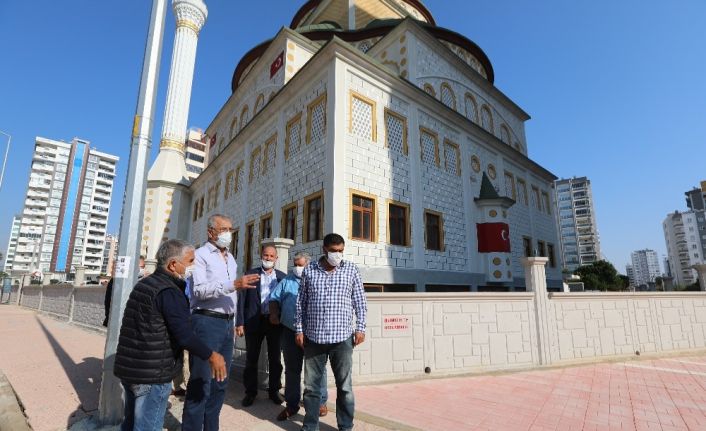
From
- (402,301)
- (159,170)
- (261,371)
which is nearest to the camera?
(261,371)

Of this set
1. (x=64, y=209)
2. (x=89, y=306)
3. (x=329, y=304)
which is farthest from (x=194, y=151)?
(x=329, y=304)

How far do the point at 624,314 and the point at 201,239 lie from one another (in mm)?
19425

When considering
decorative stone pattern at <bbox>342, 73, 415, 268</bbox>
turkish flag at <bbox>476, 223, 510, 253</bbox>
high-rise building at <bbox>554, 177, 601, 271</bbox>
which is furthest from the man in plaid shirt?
high-rise building at <bbox>554, 177, 601, 271</bbox>

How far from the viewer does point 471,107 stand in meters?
17.8

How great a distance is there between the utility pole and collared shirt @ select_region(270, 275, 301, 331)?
1.64 m

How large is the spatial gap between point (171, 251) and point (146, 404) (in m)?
1.09

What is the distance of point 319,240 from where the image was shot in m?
10.6

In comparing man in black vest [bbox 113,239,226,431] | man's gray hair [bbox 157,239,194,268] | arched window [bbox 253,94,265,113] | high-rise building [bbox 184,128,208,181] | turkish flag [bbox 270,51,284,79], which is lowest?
man in black vest [bbox 113,239,226,431]

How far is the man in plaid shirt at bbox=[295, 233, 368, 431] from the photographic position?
350cm

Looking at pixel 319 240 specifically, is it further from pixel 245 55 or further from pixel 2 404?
pixel 245 55

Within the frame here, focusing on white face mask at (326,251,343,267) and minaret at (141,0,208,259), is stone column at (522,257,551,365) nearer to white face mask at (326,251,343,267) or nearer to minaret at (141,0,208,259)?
white face mask at (326,251,343,267)

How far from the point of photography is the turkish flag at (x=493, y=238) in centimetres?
1416

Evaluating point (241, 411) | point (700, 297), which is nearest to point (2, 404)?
point (241, 411)

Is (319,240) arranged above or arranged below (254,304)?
above
